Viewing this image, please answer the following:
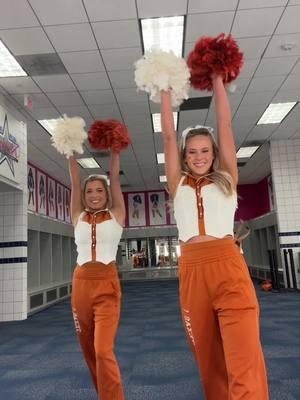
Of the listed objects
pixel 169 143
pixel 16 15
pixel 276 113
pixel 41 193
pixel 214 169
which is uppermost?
pixel 276 113

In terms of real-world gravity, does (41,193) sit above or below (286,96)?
below

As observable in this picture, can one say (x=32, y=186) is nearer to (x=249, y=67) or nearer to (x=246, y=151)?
(x=246, y=151)

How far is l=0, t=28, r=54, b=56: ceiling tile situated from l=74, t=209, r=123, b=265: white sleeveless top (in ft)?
9.77

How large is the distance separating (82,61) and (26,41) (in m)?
0.78

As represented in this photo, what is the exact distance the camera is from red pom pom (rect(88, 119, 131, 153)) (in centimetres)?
237

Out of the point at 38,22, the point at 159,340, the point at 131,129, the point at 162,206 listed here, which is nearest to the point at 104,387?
the point at 159,340

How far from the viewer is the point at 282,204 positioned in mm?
8828

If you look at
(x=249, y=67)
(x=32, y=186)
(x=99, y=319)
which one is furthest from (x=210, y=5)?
(x=32, y=186)

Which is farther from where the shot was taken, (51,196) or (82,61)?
(51,196)

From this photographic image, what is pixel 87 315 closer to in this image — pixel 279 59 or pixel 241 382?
pixel 241 382

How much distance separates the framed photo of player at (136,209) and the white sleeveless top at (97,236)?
12.1m

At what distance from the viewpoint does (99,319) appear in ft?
6.82

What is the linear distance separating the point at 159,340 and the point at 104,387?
233 cm

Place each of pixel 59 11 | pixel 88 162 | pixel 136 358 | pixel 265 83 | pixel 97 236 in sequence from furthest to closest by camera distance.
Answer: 1. pixel 88 162
2. pixel 265 83
3. pixel 59 11
4. pixel 136 358
5. pixel 97 236
